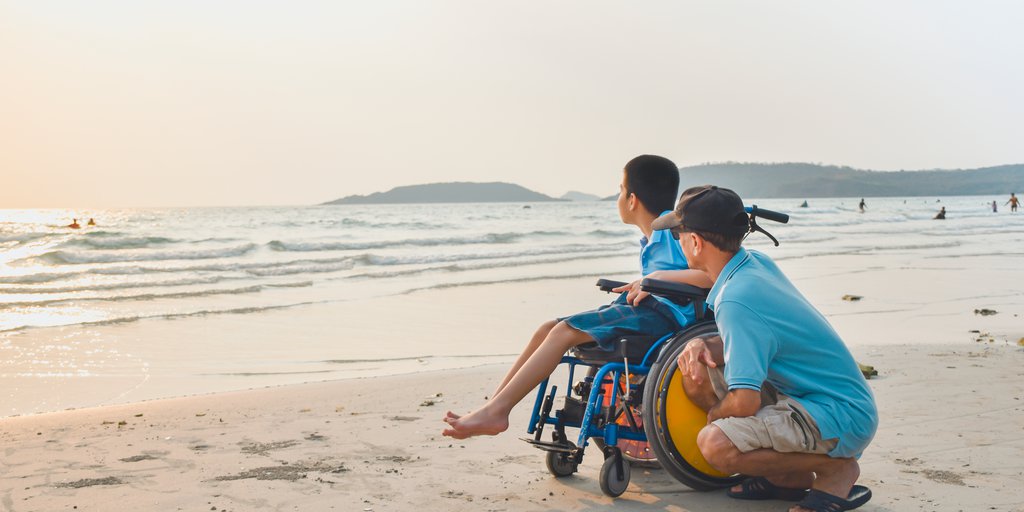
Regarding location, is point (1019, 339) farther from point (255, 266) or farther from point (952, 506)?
point (255, 266)

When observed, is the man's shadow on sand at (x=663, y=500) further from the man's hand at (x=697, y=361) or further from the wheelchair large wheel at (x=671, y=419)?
the man's hand at (x=697, y=361)

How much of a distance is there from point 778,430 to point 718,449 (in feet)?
0.77

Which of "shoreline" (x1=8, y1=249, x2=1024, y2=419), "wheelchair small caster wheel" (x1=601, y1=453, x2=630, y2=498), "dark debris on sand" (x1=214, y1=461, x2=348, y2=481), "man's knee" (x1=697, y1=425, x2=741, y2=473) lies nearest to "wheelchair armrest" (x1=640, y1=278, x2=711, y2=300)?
"man's knee" (x1=697, y1=425, x2=741, y2=473)

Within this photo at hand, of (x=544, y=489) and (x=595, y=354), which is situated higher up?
(x=595, y=354)

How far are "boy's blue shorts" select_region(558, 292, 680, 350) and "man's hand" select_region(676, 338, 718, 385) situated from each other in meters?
0.44

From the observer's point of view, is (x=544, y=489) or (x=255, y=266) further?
(x=255, y=266)

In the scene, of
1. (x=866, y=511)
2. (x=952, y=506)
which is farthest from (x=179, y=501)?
(x=952, y=506)

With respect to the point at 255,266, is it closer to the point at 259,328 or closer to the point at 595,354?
the point at 259,328

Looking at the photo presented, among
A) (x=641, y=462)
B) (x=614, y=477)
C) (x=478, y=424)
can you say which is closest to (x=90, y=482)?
(x=478, y=424)

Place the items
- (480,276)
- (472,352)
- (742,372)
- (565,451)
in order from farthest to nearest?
(480,276), (472,352), (565,451), (742,372)

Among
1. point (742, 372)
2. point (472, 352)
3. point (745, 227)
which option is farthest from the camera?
point (472, 352)

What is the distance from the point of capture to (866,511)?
12.4 feet

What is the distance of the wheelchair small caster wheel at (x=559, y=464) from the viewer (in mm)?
4352

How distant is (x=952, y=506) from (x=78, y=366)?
25.4 ft
